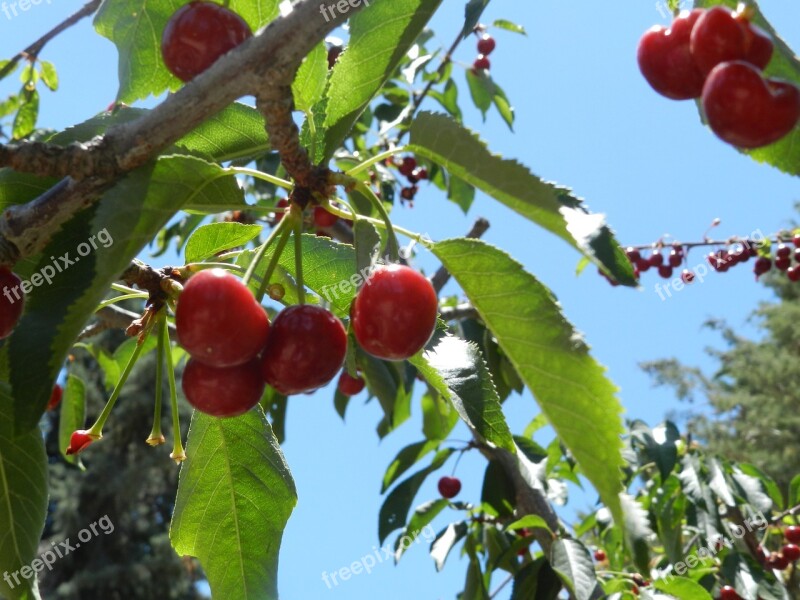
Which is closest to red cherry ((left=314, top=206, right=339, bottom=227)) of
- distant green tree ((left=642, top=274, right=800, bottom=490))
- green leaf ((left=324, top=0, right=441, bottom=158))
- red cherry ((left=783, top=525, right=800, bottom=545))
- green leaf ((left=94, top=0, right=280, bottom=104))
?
green leaf ((left=94, top=0, right=280, bottom=104))

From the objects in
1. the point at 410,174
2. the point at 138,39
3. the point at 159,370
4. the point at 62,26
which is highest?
the point at 410,174

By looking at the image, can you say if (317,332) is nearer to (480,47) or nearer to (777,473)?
(480,47)

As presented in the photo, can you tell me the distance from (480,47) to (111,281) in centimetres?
524

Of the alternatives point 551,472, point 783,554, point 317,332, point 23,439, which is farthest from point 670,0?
point 783,554

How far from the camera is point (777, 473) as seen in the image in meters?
19.0

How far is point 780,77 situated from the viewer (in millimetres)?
1302

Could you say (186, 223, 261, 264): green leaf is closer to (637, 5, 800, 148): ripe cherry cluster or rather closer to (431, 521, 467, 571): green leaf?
(637, 5, 800, 148): ripe cherry cluster

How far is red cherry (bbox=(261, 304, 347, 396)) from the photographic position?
46.1 inches

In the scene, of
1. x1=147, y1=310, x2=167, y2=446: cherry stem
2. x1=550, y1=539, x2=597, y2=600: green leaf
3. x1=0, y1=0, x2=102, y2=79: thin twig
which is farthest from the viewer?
x1=550, y1=539, x2=597, y2=600: green leaf

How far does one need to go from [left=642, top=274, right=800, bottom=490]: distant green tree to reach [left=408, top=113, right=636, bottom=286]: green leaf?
20.1 meters

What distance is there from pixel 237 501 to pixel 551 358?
93 cm

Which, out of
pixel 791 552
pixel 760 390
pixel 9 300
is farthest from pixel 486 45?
pixel 760 390

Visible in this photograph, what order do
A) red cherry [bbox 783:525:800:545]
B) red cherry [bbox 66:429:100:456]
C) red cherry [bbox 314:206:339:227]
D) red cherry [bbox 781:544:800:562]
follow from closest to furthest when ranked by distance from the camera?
red cherry [bbox 66:429:100:456]
red cherry [bbox 314:206:339:227]
red cherry [bbox 781:544:800:562]
red cherry [bbox 783:525:800:545]

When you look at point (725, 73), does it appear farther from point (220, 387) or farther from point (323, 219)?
point (323, 219)
